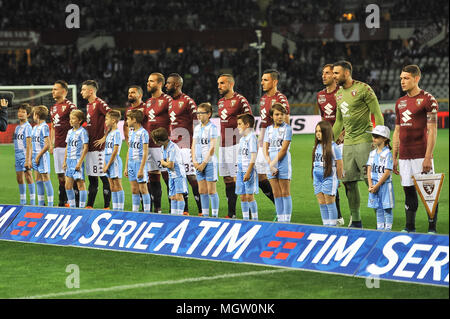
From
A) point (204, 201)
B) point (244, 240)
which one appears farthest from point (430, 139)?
point (204, 201)

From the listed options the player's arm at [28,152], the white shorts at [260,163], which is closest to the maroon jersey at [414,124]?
the white shorts at [260,163]

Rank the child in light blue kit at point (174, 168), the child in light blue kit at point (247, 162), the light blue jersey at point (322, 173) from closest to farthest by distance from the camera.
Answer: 1. the light blue jersey at point (322, 173)
2. the child in light blue kit at point (247, 162)
3. the child in light blue kit at point (174, 168)

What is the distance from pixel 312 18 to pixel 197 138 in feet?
107

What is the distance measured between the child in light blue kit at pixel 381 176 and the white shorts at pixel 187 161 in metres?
2.77

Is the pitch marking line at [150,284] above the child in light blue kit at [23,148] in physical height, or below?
below

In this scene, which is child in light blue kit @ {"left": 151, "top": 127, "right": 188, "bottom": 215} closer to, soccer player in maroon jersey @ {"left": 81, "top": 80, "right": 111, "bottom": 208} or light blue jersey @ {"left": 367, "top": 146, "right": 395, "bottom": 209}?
soccer player in maroon jersey @ {"left": 81, "top": 80, "right": 111, "bottom": 208}

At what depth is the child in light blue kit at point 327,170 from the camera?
320 inches

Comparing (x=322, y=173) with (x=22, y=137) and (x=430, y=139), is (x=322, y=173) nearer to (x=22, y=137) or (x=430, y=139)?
(x=430, y=139)

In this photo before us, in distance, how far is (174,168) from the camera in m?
9.20

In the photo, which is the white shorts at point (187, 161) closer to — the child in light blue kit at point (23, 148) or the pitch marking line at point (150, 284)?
the child in light blue kit at point (23, 148)

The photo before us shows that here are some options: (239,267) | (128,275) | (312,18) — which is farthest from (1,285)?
(312,18)

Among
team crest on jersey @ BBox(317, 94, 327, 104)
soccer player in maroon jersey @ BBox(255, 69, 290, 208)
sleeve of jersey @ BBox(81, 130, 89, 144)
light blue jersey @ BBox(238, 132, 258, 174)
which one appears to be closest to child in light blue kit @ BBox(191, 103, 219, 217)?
light blue jersey @ BBox(238, 132, 258, 174)

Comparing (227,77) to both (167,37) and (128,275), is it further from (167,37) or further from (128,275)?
(167,37)

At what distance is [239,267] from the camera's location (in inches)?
287
